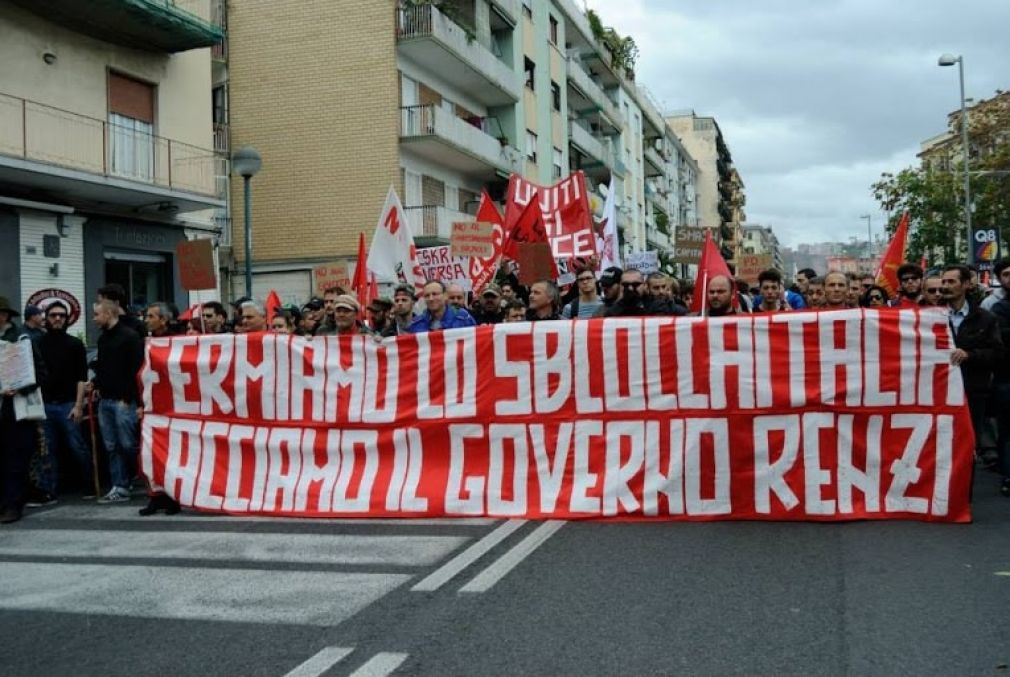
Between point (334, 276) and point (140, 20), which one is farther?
point (140, 20)

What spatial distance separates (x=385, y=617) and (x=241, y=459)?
11.6 ft

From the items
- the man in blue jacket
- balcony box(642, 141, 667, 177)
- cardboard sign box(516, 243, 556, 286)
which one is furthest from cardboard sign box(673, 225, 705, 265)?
balcony box(642, 141, 667, 177)

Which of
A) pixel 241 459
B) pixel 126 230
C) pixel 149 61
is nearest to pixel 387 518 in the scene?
pixel 241 459

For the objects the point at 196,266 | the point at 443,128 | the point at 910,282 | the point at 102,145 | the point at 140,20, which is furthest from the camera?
the point at 443,128

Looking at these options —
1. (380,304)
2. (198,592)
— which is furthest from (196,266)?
(198,592)

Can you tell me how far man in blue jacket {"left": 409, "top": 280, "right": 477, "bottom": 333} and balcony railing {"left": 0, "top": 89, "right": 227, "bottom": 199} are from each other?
32.7 feet

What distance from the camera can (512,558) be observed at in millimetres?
5520

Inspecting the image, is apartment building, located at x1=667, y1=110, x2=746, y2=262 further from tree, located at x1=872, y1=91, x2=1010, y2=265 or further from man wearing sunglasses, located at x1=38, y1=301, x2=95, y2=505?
man wearing sunglasses, located at x1=38, y1=301, x2=95, y2=505

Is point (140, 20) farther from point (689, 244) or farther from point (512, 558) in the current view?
point (512, 558)

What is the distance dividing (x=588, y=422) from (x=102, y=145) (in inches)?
555

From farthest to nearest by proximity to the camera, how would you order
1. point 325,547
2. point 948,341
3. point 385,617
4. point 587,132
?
point 587,132, point 948,341, point 325,547, point 385,617

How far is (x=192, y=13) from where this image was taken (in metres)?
19.5

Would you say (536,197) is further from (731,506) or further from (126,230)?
(126,230)

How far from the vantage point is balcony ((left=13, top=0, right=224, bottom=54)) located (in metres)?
16.9
